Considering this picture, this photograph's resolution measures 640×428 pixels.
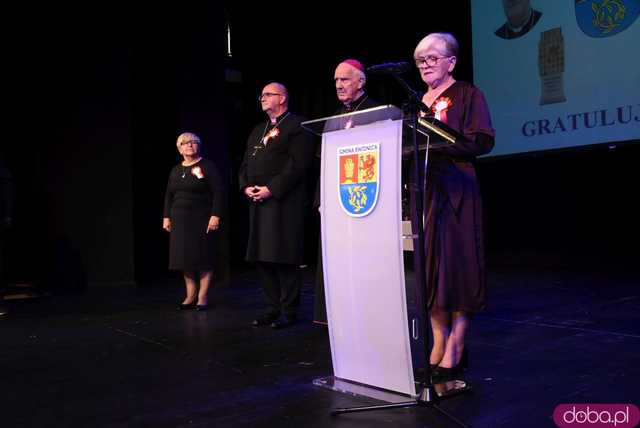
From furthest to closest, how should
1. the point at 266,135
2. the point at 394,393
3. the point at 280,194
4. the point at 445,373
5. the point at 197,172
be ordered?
the point at 197,172 → the point at 266,135 → the point at 280,194 → the point at 445,373 → the point at 394,393

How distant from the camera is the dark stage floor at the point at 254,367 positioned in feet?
7.01

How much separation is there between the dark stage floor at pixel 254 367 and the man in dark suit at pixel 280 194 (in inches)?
12.2

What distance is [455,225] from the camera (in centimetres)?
229

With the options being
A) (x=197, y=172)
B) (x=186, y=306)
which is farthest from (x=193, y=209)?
(x=186, y=306)

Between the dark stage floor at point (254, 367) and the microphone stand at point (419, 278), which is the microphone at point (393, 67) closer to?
the microphone stand at point (419, 278)

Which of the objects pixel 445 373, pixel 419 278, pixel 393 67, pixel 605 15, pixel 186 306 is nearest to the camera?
pixel 393 67

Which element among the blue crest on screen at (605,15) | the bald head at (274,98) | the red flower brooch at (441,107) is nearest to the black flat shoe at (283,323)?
the bald head at (274,98)

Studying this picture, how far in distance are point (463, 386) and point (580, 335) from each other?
4.29 ft

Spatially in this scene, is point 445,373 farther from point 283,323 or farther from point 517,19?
point 517,19

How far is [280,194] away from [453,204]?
165cm

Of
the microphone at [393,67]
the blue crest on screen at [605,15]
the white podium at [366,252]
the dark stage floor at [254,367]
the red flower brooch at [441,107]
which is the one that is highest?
the blue crest on screen at [605,15]

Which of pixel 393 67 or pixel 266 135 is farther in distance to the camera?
pixel 266 135

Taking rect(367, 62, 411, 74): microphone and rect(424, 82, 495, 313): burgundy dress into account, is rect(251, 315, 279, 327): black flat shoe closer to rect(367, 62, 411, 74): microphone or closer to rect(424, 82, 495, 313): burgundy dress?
rect(424, 82, 495, 313): burgundy dress

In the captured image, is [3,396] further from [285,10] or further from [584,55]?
[285,10]
